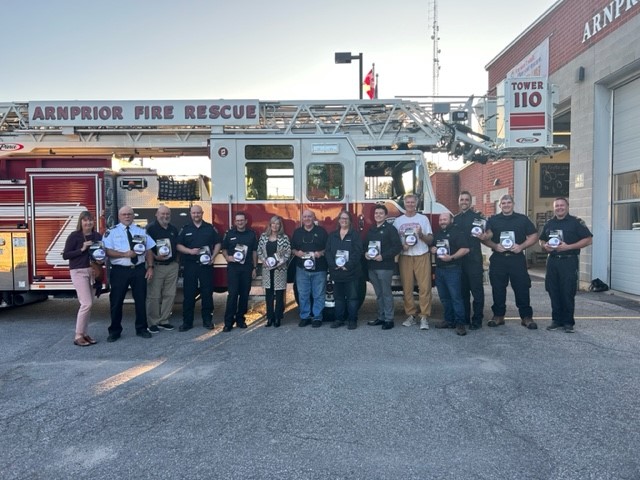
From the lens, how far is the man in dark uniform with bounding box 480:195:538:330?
22.4ft

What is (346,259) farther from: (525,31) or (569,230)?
(525,31)

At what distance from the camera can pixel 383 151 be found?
24.1ft

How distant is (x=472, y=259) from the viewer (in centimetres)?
675

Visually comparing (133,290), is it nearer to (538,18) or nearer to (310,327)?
(310,327)

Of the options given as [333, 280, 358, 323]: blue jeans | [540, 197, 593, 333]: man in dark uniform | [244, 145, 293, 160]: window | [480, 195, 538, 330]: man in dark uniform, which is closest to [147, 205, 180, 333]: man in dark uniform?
[244, 145, 293, 160]: window

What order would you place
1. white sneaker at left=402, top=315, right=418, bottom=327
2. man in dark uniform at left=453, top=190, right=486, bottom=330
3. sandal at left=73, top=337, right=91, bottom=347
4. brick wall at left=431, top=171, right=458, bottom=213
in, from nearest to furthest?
sandal at left=73, top=337, right=91, bottom=347, man in dark uniform at left=453, top=190, right=486, bottom=330, white sneaker at left=402, top=315, right=418, bottom=327, brick wall at left=431, top=171, right=458, bottom=213

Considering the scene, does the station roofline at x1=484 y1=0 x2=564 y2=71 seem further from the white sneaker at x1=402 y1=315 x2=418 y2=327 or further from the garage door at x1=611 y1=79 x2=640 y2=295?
the white sneaker at x1=402 y1=315 x2=418 y2=327

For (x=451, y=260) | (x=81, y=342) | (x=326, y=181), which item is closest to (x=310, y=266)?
(x=326, y=181)

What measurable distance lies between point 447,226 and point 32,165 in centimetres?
644

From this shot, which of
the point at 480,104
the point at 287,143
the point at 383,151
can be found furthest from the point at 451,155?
the point at 287,143

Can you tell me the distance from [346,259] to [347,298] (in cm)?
69

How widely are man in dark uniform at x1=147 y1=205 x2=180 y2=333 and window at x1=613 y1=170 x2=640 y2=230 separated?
9.18 metres

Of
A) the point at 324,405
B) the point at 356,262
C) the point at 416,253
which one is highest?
the point at 416,253

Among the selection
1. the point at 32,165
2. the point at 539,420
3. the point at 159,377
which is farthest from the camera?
the point at 32,165
